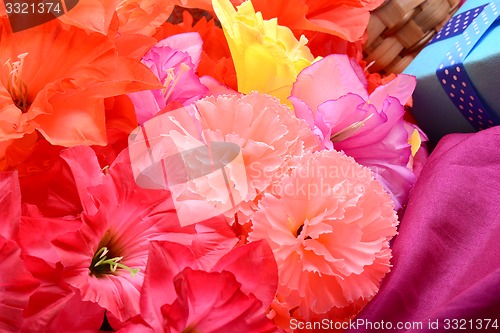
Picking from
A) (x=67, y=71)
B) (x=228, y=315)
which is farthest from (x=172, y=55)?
→ (x=228, y=315)

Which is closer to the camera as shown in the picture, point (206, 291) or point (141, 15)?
point (206, 291)

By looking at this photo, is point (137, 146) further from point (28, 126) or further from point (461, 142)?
point (461, 142)

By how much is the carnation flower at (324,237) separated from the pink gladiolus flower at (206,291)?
33 millimetres

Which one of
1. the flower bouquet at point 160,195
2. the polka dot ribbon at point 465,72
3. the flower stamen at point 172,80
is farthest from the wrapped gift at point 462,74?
the flower stamen at point 172,80

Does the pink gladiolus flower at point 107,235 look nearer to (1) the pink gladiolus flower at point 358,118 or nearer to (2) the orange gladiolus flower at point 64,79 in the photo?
(2) the orange gladiolus flower at point 64,79

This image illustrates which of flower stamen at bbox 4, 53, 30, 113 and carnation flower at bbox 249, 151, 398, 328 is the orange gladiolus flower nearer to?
flower stamen at bbox 4, 53, 30, 113

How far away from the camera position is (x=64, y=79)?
15.1 inches

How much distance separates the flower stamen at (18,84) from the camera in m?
0.39

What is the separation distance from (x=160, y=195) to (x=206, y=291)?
0.23 ft

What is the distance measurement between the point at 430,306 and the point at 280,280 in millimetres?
91

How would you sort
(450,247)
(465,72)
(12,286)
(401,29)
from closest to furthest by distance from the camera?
(12,286), (450,247), (465,72), (401,29)

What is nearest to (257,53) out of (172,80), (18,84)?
(172,80)

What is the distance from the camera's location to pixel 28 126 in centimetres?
37

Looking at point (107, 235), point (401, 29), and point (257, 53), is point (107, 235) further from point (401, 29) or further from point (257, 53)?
point (401, 29)
